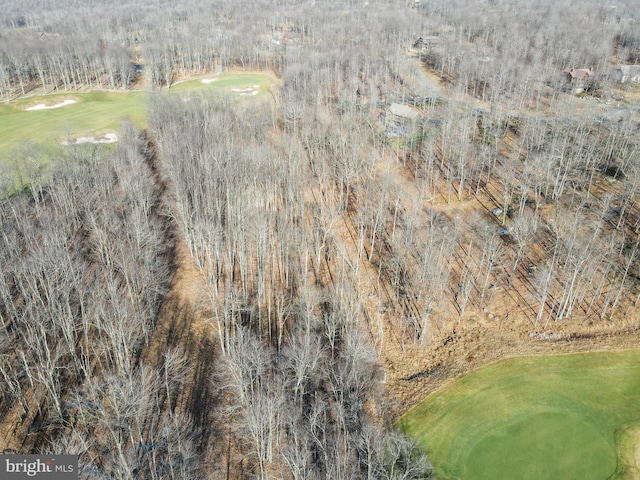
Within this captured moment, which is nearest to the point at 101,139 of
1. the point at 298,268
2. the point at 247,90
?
the point at 247,90

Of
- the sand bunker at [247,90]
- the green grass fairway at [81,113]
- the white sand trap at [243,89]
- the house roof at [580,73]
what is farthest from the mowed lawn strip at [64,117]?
the house roof at [580,73]

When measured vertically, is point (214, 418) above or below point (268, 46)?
below

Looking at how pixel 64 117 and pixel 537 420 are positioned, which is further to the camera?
pixel 64 117

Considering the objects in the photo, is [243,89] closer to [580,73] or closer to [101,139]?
[101,139]

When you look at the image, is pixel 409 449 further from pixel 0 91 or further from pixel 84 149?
pixel 0 91

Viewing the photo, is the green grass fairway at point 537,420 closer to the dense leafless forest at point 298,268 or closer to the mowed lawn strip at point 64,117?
the dense leafless forest at point 298,268

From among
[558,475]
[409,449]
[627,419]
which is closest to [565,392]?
[627,419]
